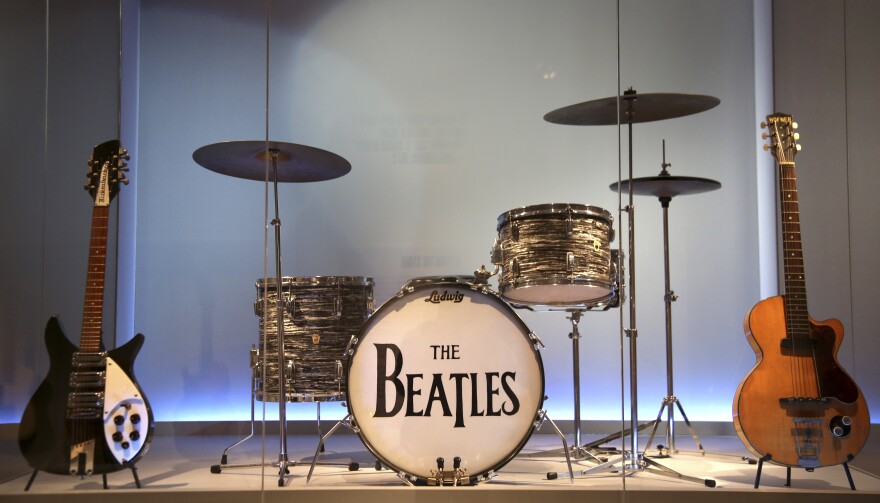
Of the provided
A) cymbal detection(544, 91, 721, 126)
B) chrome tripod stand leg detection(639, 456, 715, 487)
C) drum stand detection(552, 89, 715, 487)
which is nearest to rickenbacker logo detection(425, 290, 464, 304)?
drum stand detection(552, 89, 715, 487)

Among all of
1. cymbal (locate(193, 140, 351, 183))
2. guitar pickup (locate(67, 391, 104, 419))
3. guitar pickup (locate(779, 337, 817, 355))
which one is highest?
cymbal (locate(193, 140, 351, 183))

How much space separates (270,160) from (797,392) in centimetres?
255

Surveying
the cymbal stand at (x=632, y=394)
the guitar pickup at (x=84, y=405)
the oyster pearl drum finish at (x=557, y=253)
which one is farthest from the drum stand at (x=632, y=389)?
the guitar pickup at (x=84, y=405)

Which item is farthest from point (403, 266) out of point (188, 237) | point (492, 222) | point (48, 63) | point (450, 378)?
point (48, 63)

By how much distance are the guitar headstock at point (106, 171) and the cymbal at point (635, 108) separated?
82.1 inches

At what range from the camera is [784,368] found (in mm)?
3260

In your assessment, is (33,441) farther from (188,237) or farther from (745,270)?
(745,270)

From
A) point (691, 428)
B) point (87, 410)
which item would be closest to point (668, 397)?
point (691, 428)

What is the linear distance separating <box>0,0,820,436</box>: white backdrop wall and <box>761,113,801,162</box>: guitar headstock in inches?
20.3

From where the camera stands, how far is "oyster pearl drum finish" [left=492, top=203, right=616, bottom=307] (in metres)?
3.40

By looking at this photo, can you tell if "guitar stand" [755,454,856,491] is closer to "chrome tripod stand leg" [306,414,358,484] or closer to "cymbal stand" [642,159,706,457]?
"cymbal stand" [642,159,706,457]

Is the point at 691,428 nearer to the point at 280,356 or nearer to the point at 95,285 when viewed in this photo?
the point at 280,356

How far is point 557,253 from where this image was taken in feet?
11.2

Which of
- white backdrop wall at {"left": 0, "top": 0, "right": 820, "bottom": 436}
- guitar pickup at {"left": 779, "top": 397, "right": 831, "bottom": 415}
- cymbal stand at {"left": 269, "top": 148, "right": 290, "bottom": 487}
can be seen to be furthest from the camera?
white backdrop wall at {"left": 0, "top": 0, "right": 820, "bottom": 436}
